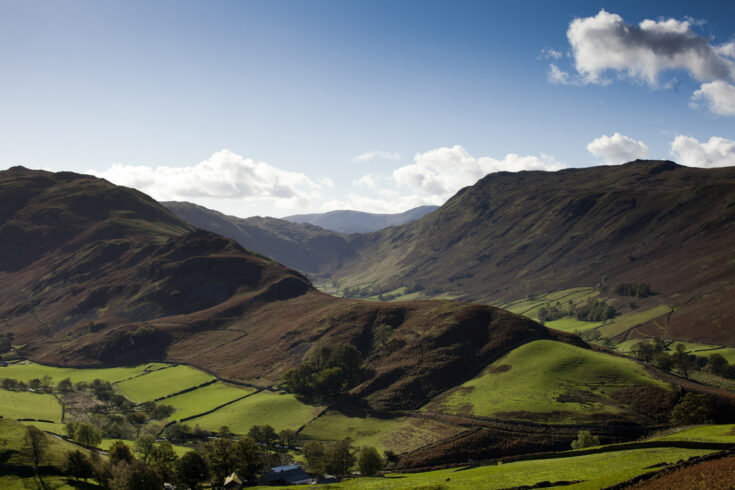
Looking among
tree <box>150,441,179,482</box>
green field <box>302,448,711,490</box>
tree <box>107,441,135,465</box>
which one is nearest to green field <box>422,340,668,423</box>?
green field <box>302,448,711,490</box>

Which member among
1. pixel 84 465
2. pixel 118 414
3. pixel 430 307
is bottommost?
pixel 118 414

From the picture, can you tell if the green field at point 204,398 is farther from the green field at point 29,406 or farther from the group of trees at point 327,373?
the green field at point 29,406

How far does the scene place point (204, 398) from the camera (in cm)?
14312

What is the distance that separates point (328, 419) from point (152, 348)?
112m

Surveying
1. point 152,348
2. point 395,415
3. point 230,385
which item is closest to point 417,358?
point 395,415

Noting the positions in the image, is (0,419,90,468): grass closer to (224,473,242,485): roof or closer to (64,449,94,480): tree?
(64,449,94,480): tree

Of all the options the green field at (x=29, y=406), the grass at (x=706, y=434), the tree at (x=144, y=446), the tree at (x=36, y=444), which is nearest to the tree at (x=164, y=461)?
the tree at (x=144, y=446)

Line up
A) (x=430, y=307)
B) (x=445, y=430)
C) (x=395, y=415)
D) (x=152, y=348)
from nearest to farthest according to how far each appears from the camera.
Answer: (x=445, y=430) → (x=395, y=415) → (x=430, y=307) → (x=152, y=348)

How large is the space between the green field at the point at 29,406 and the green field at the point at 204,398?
28132 mm

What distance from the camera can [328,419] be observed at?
120 metres

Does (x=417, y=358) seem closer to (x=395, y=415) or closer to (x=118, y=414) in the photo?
(x=395, y=415)

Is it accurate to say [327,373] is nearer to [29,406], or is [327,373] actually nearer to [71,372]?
[29,406]

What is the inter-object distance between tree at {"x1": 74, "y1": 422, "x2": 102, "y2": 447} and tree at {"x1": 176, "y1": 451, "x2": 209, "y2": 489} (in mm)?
26512

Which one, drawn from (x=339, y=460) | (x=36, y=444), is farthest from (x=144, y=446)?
(x=339, y=460)
